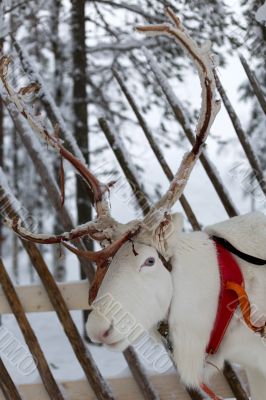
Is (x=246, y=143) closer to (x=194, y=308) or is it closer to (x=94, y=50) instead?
(x=194, y=308)

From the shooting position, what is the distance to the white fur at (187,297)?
2.18m

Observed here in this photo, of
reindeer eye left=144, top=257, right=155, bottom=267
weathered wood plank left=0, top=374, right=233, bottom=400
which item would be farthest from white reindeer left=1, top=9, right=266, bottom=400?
weathered wood plank left=0, top=374, right=233, bottom=400

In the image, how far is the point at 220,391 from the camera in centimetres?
341

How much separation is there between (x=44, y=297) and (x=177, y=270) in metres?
1.30

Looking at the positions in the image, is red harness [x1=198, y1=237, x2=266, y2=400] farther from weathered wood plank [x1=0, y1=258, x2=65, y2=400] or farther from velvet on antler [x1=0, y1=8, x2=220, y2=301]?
weathered wood plank [x1=0, y1=258, x2=65, y2=400]

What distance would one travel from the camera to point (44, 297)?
11.1ft

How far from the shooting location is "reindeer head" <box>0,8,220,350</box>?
84.0 inches

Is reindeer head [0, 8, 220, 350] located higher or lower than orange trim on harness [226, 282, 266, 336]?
higher

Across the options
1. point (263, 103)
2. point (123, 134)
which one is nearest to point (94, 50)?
point (123, 134)

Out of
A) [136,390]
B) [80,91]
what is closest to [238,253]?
[136,390]

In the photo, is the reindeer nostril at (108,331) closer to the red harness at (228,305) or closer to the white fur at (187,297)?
the white fur at (187,297)

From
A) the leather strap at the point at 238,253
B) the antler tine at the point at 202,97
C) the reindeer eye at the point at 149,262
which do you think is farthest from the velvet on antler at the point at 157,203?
the leather strap at the point at 238,253

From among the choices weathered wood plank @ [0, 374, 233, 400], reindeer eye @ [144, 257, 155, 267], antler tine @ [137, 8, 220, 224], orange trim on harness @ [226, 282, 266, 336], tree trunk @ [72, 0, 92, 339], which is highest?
tree trunk @ [72, 0, 92, 339]

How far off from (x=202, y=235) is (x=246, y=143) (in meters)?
1.56
